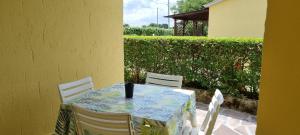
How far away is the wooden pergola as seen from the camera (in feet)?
41.2

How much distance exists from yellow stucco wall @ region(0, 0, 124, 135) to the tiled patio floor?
2113 millimetres

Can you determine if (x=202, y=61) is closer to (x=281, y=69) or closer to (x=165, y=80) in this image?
(x=165, y=80)

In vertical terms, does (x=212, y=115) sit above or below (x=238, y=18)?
below

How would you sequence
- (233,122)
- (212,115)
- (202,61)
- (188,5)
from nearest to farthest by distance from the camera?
1. (212,115)
2. (233,122)
3. (202,61)
4. (188,5)

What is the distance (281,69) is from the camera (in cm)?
69

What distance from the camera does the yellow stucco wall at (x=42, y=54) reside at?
2.74 metres

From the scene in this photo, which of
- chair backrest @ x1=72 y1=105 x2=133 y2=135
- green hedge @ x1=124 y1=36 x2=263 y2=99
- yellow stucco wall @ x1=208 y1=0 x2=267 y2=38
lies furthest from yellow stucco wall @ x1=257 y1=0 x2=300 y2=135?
yellow stucco wall @ x1=208 y1=0 x2=267 y2=38

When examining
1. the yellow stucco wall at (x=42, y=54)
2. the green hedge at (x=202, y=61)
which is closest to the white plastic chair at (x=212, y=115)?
the yellow stucco wall at (x=42, y=54)

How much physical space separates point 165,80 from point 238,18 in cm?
716

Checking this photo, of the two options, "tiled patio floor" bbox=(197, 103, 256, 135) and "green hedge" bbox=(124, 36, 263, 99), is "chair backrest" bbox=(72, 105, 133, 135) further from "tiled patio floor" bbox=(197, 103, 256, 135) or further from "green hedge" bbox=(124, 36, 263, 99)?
"green hedge" bbox=(124, 36, 263, 99)

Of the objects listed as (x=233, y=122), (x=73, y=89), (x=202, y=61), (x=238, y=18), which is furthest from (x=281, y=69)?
(x=238, y=18)

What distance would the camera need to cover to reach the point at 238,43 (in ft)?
14.3

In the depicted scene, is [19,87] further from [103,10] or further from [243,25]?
→ [243,25]

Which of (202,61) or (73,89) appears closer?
(73,89)
